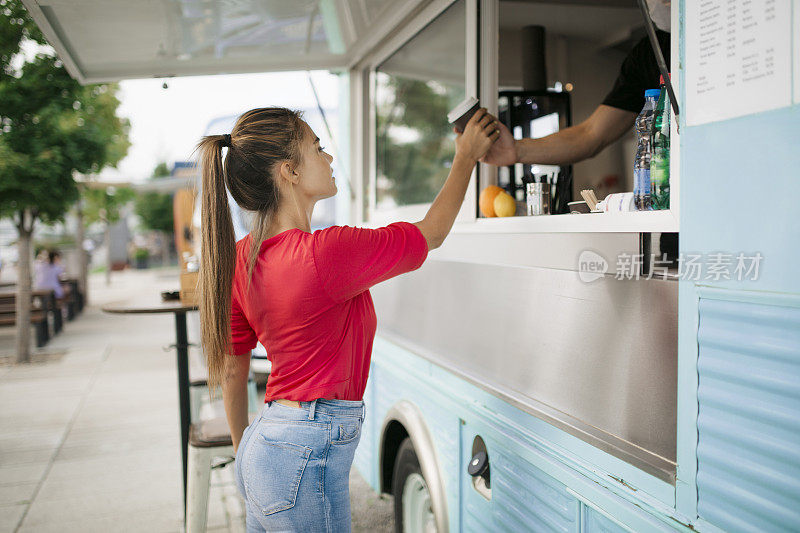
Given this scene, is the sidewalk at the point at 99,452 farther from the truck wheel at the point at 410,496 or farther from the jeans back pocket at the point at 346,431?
the jeans back pocket at the point at 346,431

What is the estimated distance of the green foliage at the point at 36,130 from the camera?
799 cm

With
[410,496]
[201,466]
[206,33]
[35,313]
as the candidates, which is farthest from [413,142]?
[35,313]

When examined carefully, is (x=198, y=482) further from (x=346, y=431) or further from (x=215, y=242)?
(x=215, y=242)

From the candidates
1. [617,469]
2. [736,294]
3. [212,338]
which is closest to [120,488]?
[212,338]

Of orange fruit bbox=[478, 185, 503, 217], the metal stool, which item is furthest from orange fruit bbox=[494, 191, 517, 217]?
the metal stool

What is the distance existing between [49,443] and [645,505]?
5.41 metres

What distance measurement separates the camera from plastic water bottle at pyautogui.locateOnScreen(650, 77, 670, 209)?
1.52 meters

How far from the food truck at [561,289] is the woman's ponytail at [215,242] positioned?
2.94ft

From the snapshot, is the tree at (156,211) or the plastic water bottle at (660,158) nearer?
the plastic water bottle at (660,158)

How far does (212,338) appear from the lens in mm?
1718

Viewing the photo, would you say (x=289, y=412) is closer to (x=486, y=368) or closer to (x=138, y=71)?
(x=486, y=368)

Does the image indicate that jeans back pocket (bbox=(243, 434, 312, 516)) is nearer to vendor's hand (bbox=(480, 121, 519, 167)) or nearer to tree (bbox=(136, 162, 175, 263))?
vendor's hand (bbox=(480, 121, 519, 167))

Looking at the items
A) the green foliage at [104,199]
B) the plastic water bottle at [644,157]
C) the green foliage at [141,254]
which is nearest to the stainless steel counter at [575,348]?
the plastic water bottle at [644,157]

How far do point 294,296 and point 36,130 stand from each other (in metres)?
8.48
